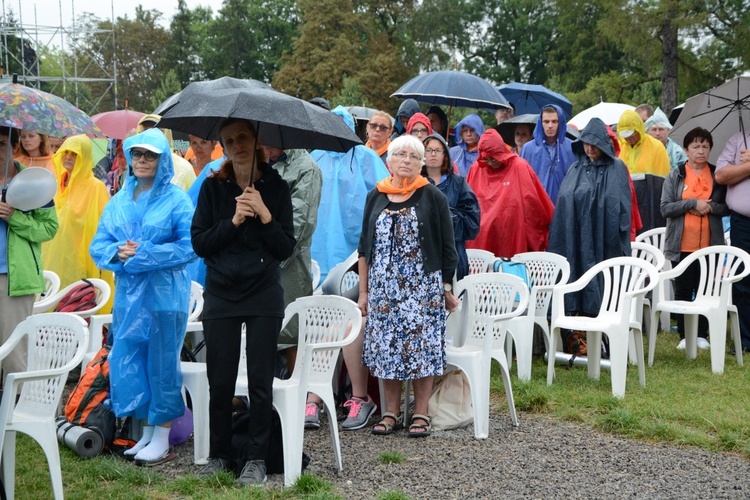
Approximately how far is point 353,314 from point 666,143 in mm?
7054

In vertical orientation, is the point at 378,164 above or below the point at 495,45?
below

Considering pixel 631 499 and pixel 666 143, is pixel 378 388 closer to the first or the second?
pixel 631 499

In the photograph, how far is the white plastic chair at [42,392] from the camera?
4.02m

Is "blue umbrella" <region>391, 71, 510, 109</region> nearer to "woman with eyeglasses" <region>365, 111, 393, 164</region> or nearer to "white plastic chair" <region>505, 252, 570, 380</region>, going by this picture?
"woman with eyeglasses" <region>365, 111, 393, 164</region>

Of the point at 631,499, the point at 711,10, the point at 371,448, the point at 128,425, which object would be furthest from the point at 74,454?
the point at 711,10

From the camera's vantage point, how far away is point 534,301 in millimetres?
7199

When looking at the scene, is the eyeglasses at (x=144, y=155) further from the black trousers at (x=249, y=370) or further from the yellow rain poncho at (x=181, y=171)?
the yellow rain poncho at (x=181, y=171)

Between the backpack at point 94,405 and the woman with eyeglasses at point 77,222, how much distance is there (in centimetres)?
179

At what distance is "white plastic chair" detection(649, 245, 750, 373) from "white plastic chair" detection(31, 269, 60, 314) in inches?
186

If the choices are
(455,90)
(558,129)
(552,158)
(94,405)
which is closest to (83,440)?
(94,405)

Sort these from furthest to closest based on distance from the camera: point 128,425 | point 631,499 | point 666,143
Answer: point 666,143 < point 128,425 < point 631,499

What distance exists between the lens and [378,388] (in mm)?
6180

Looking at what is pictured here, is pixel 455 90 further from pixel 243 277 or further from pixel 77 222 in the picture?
pixel 243 277

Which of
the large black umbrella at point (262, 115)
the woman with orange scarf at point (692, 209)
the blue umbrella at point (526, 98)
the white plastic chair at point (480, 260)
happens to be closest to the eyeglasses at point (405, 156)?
the large black umbrella at point (262, 115)
